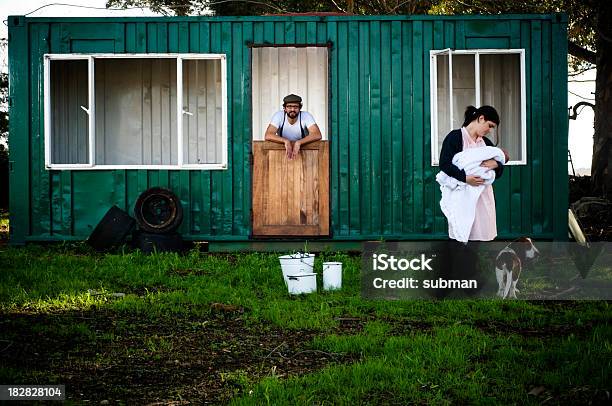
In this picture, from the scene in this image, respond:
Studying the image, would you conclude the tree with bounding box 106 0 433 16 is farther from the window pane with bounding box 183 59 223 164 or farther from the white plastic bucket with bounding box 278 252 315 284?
the white plastic bucket with bounding box 278 252 315 284

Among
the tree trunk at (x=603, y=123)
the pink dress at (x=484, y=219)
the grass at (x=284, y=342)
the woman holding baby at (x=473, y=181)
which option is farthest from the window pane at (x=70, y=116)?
the tree trunk at (x=603, y=123)

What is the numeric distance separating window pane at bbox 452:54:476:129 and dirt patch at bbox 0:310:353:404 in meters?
6.40

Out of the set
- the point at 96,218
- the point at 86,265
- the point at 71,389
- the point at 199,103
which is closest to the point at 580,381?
the point at 71,389

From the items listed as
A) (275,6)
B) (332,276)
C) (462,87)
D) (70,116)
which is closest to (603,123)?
(462,87)

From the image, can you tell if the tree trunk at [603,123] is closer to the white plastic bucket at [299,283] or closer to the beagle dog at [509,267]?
the beagle dog at [509,267]

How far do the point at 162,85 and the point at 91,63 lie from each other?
2.50 meters

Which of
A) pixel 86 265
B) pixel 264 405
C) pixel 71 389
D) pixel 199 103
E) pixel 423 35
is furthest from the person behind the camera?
pixel 199 103

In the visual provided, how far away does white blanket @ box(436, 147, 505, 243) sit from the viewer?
6.84 m

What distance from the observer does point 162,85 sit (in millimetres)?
13352

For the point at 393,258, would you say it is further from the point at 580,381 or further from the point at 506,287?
the point at 580,381

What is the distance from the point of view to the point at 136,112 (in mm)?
13328

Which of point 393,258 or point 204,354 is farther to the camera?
point 393,258

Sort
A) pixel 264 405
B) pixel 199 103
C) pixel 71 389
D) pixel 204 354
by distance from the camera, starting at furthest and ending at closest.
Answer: pixel 199 103, pixel 204 354, pixel 71 389, pixel 264 405

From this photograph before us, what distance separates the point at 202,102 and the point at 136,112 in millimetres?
1013
